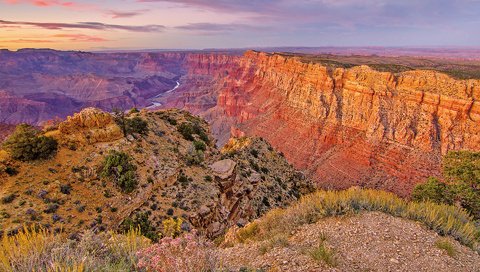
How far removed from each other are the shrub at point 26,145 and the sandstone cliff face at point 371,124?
42.1 metres

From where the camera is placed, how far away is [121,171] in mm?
15477

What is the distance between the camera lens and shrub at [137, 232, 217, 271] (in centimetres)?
513

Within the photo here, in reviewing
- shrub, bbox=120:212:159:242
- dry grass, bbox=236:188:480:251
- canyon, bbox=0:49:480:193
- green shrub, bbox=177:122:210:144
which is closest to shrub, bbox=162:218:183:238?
shrub, bbox=120:212:159:242

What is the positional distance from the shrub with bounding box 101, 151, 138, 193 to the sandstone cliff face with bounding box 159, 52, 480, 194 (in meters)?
38.8

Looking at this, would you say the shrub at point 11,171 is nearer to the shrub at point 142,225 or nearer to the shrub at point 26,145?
the shrub at point 26,145

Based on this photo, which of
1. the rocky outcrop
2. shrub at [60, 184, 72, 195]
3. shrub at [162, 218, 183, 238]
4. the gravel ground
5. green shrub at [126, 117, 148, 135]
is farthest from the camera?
green shrub at [126, 117, 148, 135]

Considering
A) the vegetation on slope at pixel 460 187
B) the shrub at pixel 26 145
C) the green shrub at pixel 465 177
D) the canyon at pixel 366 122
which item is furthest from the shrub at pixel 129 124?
the canyon at pixel 366 122

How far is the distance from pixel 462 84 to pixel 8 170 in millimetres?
57377

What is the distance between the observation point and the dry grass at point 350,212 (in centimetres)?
995

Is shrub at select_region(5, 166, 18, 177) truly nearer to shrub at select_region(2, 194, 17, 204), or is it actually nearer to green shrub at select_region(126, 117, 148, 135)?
shrub at select_region(2, 194, 17, 204)

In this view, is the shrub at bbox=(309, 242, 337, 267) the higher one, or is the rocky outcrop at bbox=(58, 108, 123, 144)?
the rocky outcrop at bbox=(58, 108, 123, 144)

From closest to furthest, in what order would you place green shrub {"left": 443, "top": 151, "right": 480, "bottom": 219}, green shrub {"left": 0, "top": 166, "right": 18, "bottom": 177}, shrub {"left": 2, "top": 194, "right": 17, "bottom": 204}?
shrub {"left": 2, "top": 194, "right": 17, "bottom": 204} < green shrub {"left": 0, "top": 166, "right": 18, "bottom": 177} < green shrub {"left": 443, "top": 151, "right": 480, "bottom": 219}

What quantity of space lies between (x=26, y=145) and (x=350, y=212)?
15.1 meters

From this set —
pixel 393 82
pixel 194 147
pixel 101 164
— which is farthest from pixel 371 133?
pixel 101 164
